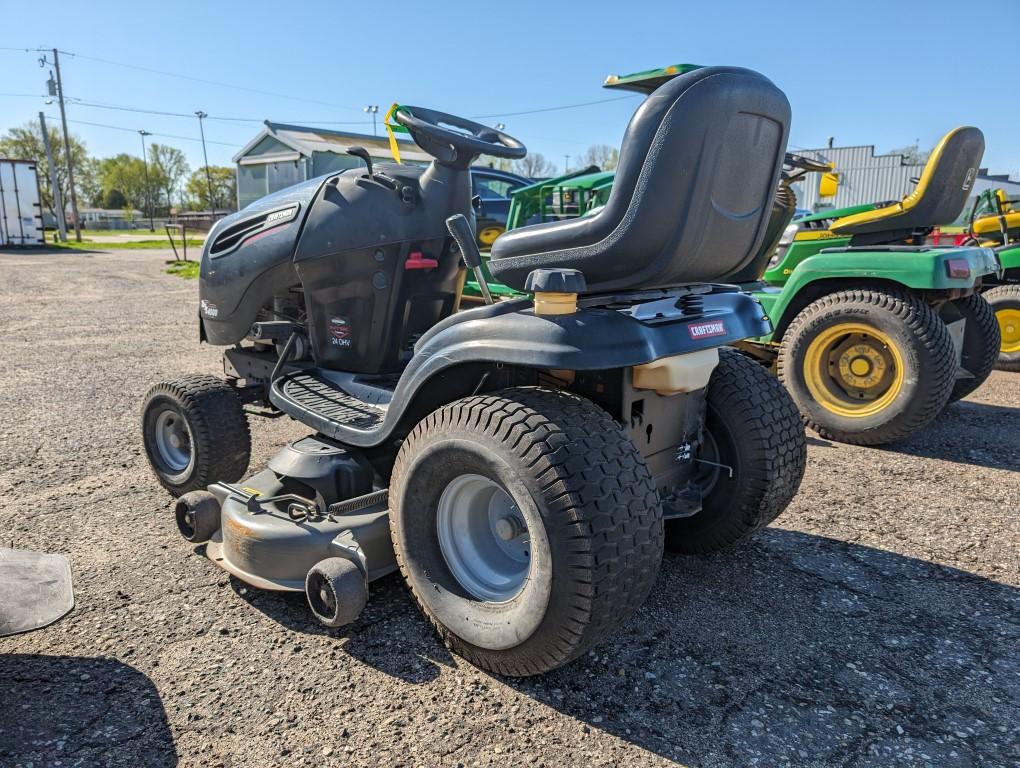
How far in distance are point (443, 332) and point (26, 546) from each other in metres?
2.15

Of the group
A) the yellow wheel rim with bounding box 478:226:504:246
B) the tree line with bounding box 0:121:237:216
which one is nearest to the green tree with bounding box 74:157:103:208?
the tree line with bounding box 0:121:237:216

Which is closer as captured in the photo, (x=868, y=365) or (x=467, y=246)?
(x=467, y=246)

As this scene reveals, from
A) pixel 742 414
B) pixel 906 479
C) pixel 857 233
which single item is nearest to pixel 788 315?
pixel 857 233

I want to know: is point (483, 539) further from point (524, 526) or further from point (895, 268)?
point (895, 268)

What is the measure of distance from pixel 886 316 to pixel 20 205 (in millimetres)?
26252

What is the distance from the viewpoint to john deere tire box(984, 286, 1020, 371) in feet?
22.8

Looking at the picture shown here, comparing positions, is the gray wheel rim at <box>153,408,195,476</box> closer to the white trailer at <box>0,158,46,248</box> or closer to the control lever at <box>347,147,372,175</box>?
the control lever at <box>347,147,372,175</box>

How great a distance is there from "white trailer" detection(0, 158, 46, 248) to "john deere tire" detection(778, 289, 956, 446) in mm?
25085

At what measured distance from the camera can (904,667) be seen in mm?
2311

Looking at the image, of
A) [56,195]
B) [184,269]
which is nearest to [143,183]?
[56,195]

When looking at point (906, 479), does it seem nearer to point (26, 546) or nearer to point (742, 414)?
point (742, 414)

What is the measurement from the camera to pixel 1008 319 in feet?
23.2

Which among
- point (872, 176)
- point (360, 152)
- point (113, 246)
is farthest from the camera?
point (872, 176)

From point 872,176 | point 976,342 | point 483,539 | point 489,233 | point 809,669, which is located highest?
point 872,176
